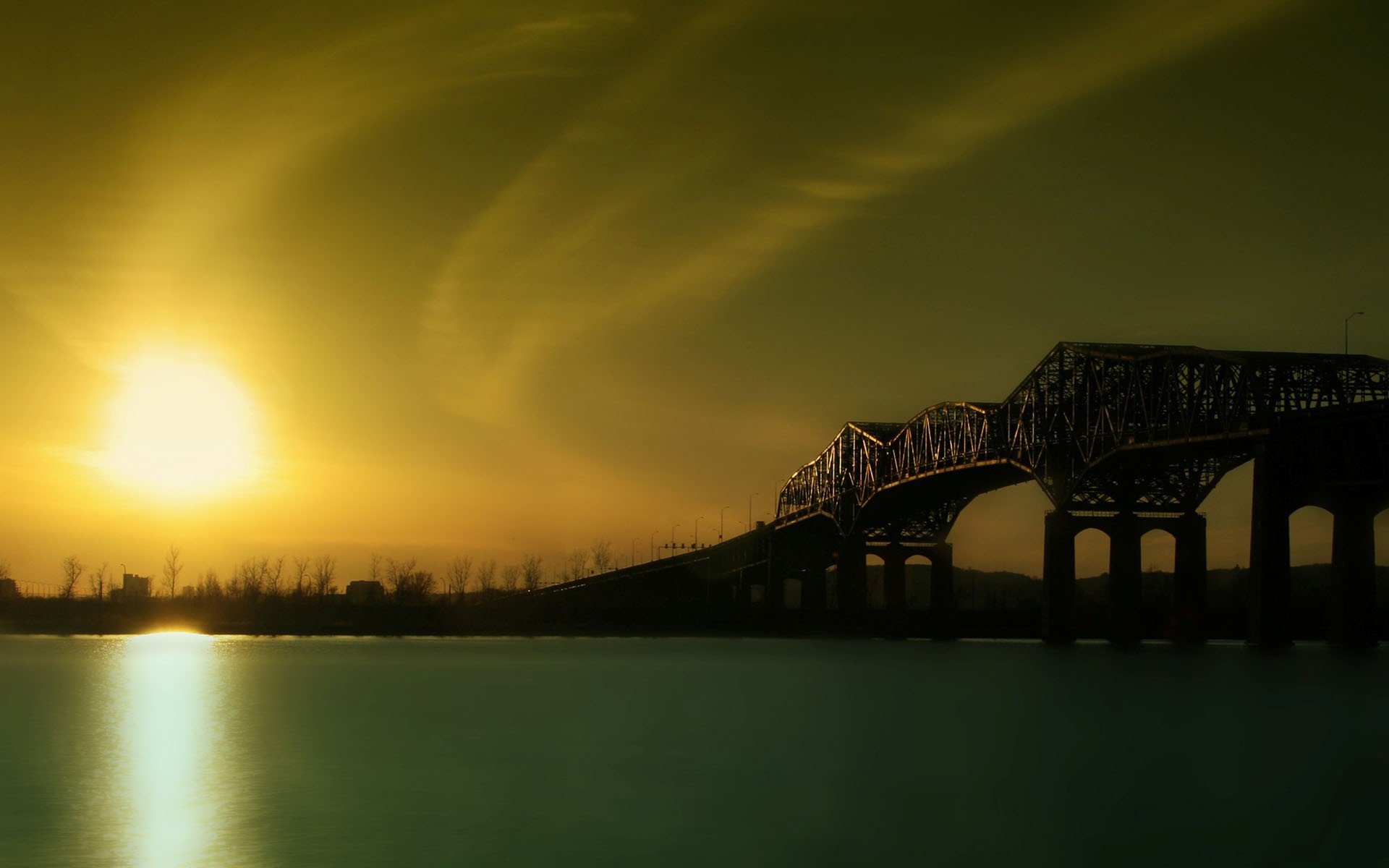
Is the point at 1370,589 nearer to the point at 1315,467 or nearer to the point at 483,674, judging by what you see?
the point at 1315,467

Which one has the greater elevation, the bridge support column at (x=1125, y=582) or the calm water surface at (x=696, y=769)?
the bridge support column at (x=1125, y=582)

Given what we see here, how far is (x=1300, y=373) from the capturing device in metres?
97.6

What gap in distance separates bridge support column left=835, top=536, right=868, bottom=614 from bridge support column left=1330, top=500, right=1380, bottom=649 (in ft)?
263

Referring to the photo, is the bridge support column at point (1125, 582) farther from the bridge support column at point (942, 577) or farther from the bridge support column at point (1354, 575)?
the bridge support column at point (942, 577)

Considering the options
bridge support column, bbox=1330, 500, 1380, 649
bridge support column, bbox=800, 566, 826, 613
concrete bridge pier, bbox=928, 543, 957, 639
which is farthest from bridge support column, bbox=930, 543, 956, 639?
bridge support column, bbox=1330, 500, 1380, 649

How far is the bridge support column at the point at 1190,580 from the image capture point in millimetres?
115250

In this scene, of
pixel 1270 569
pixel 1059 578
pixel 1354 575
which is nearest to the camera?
pixel 1270 569

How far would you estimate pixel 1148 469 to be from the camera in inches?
4560

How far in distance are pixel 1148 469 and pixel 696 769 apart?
81821 millimetres

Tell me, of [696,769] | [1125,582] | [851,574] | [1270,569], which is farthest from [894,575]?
[696,769]

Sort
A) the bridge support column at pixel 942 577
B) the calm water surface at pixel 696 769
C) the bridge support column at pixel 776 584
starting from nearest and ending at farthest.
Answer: the calm water surface at pixel 696 769
the bridge support column at pixel 942 577
the bridge support column at pixel 776 584

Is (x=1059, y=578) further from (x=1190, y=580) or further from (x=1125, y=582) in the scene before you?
(x=1190, y=580)

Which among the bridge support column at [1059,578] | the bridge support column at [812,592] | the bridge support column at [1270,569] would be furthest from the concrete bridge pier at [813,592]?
the bridge support column at [1270,569]

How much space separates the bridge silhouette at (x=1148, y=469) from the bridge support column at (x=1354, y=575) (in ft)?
0.34
